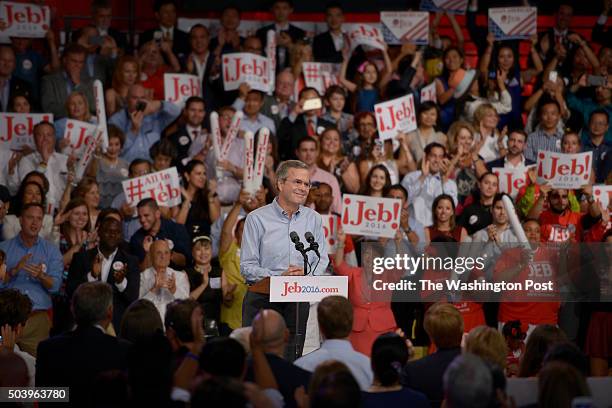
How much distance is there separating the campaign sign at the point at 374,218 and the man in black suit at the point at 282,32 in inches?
105

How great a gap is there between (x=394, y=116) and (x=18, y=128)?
10.8 feet

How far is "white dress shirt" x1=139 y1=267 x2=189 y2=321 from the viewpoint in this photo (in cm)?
766

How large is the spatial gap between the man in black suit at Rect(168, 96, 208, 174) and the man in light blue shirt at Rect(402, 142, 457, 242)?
1.86 m

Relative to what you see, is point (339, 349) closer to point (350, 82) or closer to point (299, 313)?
point (299, 313)

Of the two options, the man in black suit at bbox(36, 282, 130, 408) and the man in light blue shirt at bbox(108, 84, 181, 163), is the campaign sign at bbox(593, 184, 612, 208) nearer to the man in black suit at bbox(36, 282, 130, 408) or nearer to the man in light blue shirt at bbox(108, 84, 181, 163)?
the man in light blue shirt at bbox(108, 84, 181, 163)

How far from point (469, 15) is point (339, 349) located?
22.4 feet

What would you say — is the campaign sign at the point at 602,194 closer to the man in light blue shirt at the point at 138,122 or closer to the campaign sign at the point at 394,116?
the campaign sign at the point at 394,116

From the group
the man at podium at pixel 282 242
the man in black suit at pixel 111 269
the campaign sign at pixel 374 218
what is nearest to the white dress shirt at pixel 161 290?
the man in black suit at pixel 111 269

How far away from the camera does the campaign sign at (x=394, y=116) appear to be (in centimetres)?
934

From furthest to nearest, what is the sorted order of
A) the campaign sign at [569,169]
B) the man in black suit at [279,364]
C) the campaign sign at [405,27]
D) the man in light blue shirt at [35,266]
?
the campaign sign at [405,27] → the campaign sign at [569,169] → the man in light blue shirt at [35,266] → the man in black suit at [279,364]

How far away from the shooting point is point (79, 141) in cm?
891

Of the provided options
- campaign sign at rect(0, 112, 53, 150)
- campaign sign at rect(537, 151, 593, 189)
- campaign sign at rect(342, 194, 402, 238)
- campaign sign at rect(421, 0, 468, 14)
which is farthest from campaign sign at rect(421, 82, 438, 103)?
campaign sign at rect(0, 112, 53, 150)

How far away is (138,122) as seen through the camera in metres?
9.29

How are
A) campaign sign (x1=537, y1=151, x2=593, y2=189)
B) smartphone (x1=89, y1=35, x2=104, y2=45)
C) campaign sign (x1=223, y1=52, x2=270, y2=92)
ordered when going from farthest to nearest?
smartphone (x1=89, y1=35, x2=104, y2=45) → campaign sign (x1=223, y1=52, x2=270, y2=92) → campaign sign (x1=537, y1=151, x2=593, y2=189)
